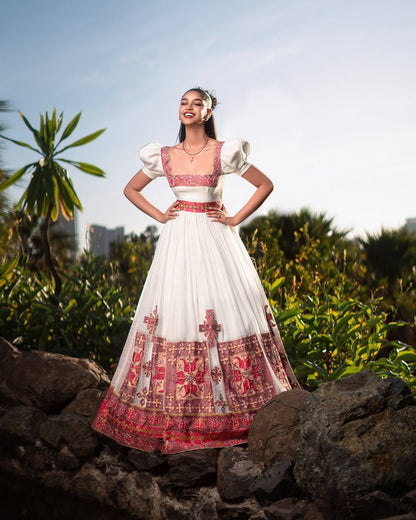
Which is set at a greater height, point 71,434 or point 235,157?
point 235,157

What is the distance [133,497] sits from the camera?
131 inches

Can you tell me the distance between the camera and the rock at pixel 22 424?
3.87 metres

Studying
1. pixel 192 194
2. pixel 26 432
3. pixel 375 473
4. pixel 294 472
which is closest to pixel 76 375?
pixel 26 432

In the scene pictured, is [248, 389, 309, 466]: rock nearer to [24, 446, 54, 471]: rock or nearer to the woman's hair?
[24, 446, 54, 471]: rock

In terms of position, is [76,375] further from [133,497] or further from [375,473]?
[375,473]

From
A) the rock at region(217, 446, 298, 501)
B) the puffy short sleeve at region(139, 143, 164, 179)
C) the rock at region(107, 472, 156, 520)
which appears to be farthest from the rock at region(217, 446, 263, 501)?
the puffy short sleeve at region(139, 143, 164, 179)

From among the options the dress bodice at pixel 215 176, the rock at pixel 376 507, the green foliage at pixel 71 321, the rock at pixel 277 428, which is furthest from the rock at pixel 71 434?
the rock at pixel 376 507

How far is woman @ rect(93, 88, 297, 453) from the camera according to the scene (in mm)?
3266

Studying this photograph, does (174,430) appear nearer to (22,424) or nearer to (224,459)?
(224,459)

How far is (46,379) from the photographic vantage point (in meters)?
4.06

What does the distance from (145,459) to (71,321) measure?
225 cm

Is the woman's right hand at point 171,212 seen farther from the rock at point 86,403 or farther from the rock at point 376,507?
the rock at point 376,507

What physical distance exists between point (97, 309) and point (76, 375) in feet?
5.08

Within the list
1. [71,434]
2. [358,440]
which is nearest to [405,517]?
[358,440]
